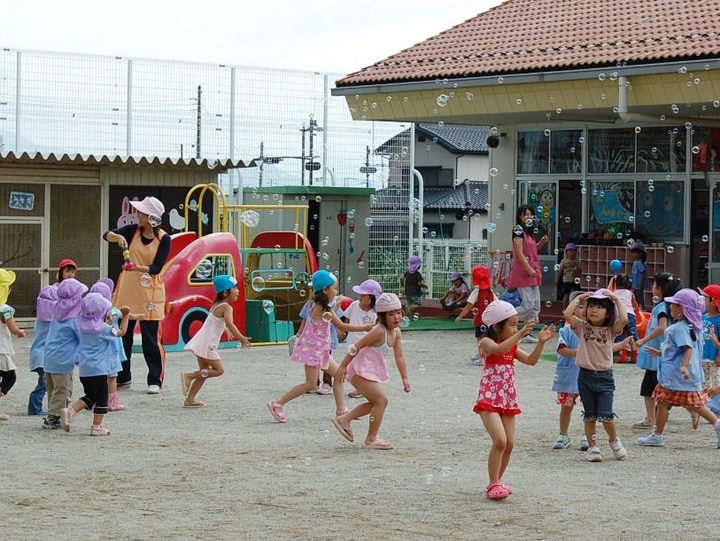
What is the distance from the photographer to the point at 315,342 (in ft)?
35.4

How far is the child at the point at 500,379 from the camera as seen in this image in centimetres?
771

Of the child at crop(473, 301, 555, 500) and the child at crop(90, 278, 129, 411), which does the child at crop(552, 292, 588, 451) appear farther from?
the child at crop(90, 278, 129, 411)

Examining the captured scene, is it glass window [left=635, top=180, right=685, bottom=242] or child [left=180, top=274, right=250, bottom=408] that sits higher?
glass window [left=635, top=180, right=685, bottom=242]

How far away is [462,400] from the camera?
1190cm

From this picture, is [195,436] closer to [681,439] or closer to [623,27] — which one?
[681,439]

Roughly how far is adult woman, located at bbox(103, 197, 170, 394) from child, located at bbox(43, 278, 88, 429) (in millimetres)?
1999

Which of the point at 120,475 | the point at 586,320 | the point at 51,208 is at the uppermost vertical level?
the point at 51,208

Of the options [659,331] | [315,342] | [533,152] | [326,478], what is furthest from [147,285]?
[533,152]

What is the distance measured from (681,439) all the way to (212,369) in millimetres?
3949

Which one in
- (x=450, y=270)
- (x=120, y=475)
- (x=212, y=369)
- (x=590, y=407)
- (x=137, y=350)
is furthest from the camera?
(x=450, y=270)

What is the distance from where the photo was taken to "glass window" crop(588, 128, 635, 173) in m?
21.1

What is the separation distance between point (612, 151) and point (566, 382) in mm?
12476

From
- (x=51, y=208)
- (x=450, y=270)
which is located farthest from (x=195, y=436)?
(x=450, y=270)

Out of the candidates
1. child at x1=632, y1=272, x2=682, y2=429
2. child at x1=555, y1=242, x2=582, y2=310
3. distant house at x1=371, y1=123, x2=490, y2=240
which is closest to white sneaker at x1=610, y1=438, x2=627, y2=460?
child at x1=632, y1=272, x2=682, y2=429
